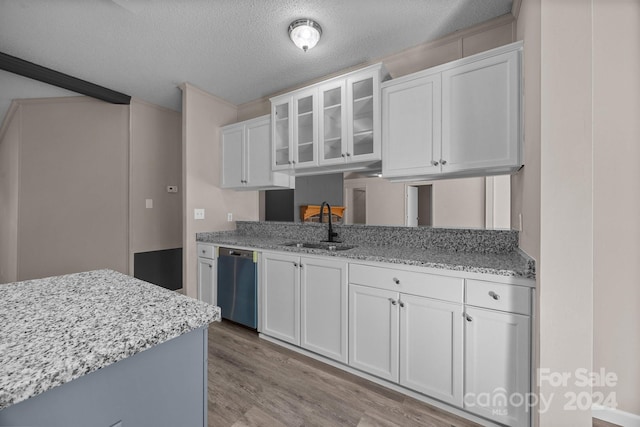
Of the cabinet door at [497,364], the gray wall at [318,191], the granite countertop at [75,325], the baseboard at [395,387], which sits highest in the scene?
the gray wall at [318,191]

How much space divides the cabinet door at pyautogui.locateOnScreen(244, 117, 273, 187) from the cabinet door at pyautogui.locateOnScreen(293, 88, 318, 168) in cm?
40

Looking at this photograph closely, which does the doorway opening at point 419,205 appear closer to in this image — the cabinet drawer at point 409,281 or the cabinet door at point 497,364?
the cabinet drawer at point 409,281

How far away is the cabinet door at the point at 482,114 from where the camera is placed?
5.25ft

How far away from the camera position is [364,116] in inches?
87.6

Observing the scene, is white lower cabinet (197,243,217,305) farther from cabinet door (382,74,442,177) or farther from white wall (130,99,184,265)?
cabinet door (382,74,442,177)

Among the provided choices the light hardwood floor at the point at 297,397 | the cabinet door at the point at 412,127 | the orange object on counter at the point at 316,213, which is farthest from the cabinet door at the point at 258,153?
the light hardwood floor at the point at 297,397

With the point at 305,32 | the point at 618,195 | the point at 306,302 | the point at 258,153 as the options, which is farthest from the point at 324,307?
the point at 305,32

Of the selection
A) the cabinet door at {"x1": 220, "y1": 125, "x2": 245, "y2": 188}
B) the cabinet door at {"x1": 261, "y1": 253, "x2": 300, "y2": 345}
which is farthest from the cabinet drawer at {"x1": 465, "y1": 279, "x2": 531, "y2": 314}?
the cabinet door at {"x1": 220, "y1": 125, "x2": 245, "y2": 188}

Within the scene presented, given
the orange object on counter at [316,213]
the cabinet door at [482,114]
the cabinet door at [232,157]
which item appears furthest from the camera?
the cabinet door at [232,157]

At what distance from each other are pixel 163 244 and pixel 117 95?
183cm

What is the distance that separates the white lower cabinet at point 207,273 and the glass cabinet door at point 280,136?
114 centimetres

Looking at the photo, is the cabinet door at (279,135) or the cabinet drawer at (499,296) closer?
the cabinet drawer at (499,296)

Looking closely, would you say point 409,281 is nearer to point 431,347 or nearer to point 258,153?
point 431,347

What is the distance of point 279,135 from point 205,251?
1.45 meters
